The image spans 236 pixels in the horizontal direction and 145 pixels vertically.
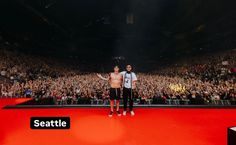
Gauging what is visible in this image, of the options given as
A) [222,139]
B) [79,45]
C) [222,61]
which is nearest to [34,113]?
[222,139]

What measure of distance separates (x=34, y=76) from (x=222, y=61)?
1444 cm

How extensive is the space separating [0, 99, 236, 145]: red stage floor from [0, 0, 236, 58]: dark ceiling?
11.8 metres

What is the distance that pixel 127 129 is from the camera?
5082 mm

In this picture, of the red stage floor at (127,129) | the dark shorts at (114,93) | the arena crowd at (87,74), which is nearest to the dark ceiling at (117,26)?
the arena crowd at (87,74)

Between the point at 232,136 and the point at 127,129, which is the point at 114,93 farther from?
the point at 232,136

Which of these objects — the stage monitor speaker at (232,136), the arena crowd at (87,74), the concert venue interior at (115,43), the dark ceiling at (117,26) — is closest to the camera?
the stage monitor speaker at (232,136)

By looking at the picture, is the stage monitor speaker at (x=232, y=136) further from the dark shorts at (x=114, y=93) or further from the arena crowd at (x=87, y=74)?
the arena crowd at (x=87, y=74)

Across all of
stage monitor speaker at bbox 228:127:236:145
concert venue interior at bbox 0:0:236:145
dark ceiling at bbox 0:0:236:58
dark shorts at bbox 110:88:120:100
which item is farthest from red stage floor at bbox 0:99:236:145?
dark ceiling at bbox 0:0:236:58

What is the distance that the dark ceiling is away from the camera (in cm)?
1723

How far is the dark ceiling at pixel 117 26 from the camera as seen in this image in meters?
17.2

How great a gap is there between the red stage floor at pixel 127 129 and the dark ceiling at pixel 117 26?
465 inches

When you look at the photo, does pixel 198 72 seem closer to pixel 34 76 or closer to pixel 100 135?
pixel 34 76

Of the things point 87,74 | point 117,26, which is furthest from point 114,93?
point 117,26

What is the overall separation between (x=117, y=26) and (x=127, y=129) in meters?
14.3
